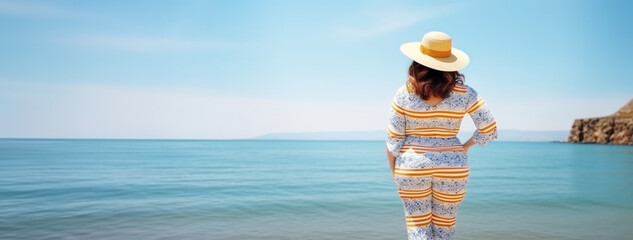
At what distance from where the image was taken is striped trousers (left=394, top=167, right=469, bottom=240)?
11.4 feet

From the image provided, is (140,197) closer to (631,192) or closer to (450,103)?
(450,103)

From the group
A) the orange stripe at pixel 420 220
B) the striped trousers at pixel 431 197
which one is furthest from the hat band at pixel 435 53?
the orange stripe at pixel 420 220

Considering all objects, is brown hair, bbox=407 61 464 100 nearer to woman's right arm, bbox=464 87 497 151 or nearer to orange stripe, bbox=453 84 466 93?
orange stripe, bbox=453 84 466 93

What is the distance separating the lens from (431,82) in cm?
337

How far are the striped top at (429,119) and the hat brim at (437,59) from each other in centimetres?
18

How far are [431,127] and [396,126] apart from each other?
0.24m

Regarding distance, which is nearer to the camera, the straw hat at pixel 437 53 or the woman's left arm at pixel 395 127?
the straw hat at pixel 437 53

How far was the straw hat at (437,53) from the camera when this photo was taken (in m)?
3.36

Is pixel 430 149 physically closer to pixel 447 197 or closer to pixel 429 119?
pixel 429 119

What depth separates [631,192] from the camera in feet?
48.9

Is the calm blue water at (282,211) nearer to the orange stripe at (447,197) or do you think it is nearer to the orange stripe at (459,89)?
the orange stripe at (447,197)

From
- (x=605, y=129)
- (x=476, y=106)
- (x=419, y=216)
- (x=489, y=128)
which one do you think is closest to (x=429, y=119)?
(x=476, y=106)

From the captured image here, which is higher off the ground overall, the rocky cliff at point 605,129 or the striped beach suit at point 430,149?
the striped beach suit at point 430,149

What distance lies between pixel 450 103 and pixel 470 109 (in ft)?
0.70
